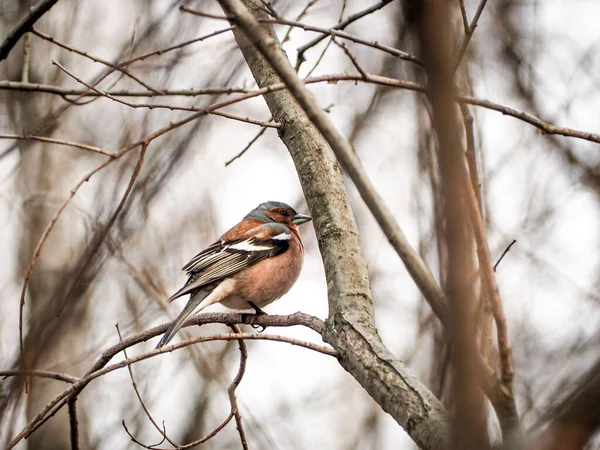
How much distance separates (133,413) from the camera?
927 centimetres

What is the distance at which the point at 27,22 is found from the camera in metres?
3.71

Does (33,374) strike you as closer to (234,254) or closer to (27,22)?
(27,22)

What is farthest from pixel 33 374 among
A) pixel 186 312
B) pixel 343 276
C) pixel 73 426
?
pixel 186 312

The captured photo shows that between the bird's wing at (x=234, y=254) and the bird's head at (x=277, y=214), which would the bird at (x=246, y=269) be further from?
the bird's head at (x=277, y=214)

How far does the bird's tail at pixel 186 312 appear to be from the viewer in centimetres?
482

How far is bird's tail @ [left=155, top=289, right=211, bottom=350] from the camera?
4820 mm

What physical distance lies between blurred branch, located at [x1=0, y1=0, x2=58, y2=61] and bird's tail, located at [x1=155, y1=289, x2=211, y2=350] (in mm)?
2077

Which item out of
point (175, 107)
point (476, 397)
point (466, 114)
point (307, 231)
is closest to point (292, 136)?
point (175, 107)

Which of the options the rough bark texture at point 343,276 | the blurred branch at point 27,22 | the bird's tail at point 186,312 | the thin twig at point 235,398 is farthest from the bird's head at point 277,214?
the blurred branch at point 27,22

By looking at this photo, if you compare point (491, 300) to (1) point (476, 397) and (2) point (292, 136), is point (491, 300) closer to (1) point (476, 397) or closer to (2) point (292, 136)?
(1) point (476, 397)

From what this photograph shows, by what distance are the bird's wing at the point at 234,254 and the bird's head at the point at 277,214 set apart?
31cm

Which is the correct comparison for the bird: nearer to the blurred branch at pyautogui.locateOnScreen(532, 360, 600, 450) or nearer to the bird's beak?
the bird's beak

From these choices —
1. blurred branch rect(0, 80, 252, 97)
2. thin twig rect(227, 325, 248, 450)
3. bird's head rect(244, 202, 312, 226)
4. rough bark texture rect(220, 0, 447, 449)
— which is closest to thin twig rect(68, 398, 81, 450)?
thin twig rect(227, 325, 248, 450)

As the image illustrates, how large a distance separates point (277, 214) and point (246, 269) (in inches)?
51.2
